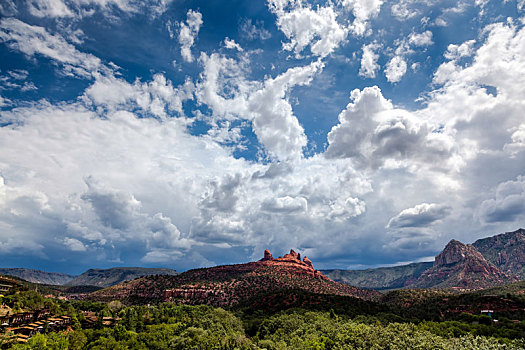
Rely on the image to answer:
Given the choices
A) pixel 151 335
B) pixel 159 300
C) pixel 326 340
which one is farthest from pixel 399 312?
pixel 159 300

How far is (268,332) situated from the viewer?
339ft

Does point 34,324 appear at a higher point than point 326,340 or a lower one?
higher

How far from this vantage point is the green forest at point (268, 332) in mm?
59347

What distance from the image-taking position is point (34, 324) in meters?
78.1

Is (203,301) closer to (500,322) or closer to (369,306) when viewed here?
(369,306)

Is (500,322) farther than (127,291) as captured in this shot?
No

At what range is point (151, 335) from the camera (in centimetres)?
8244

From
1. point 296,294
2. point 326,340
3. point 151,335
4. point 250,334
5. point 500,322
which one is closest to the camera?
point 326,340

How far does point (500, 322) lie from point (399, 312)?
52225 millimetres

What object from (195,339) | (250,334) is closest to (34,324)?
(195,339)

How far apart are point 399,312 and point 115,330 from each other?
11651cm

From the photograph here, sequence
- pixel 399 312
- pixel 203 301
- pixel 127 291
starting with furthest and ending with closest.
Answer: pixel 127 291
pixel 203 301
pixel 399 312

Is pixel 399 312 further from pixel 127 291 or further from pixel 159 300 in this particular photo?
pixel 127 291

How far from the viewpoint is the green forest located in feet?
195
